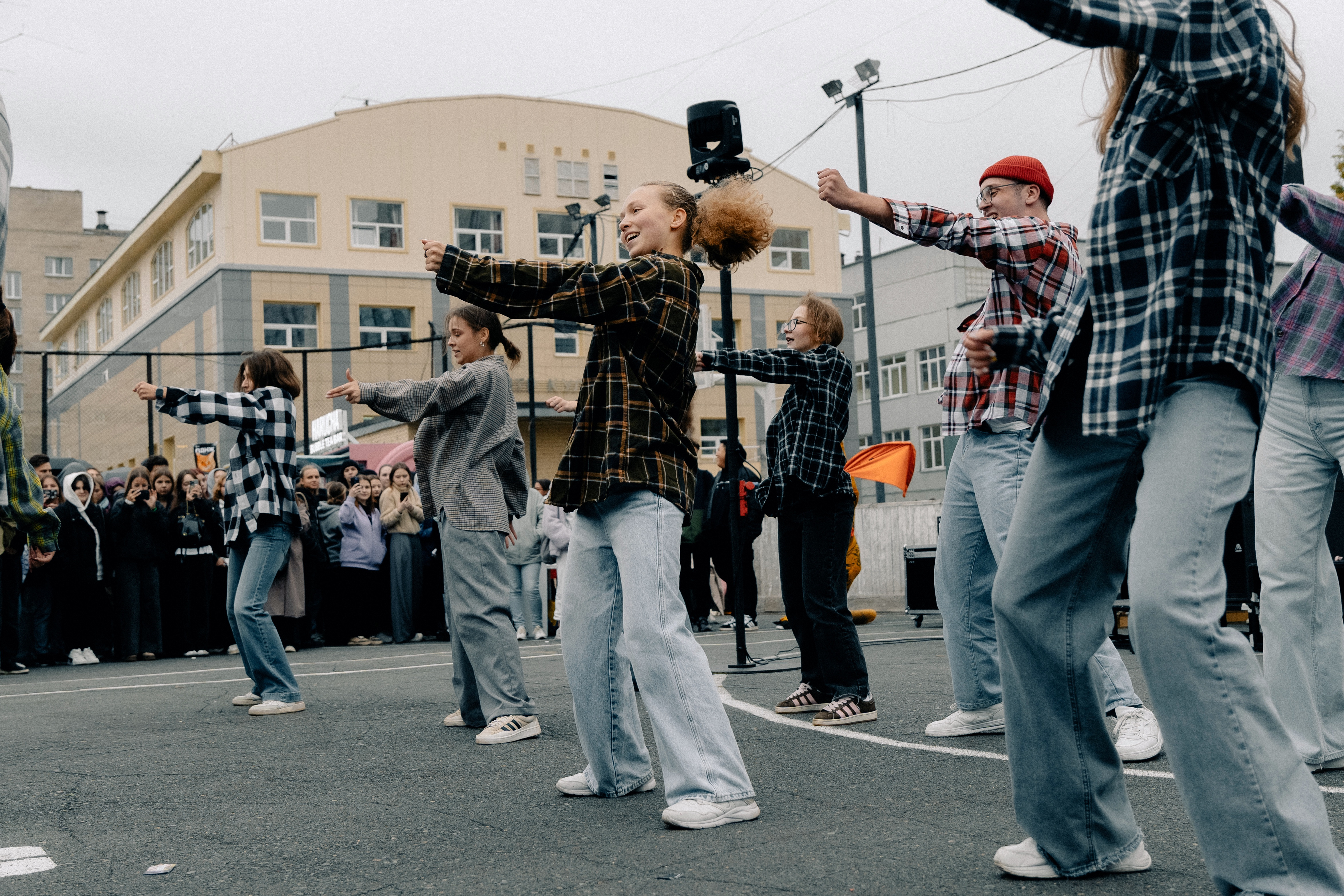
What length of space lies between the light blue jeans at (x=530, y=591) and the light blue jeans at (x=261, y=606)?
A: 7.34 metres

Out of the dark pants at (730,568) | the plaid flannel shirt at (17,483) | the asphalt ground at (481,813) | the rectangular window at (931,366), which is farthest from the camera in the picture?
the rectangular window at (931,366)

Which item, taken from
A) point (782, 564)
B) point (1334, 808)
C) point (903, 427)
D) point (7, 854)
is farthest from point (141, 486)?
point (903, 427)

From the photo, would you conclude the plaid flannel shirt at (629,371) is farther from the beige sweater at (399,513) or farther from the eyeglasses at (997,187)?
the beige sweater at (399,513)

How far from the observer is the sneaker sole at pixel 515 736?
5500mm

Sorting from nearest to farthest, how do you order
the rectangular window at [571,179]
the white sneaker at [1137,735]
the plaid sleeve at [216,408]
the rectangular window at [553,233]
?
the white sneaker at [1137,735] → the plaid sleeve at [216,408] → the rectangular window at [553,233] → the rectangular window at [571,179]

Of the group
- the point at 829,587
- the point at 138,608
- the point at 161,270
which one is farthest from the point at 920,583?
the point at 161,270

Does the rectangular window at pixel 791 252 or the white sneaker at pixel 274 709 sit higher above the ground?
the rectangular window at pixel 791 252

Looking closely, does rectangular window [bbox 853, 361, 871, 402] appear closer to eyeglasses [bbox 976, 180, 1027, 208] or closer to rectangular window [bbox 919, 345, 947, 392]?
rectangular window [bbox 919, 345, 947, 392]

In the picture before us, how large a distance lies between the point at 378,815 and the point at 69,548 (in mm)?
9584

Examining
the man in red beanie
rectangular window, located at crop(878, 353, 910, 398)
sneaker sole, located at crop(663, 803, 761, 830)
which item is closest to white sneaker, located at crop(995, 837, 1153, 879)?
sneaker sole, located at crop(663, 803, 761, 830)

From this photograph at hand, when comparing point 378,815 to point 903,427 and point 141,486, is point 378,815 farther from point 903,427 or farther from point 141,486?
point 903,427

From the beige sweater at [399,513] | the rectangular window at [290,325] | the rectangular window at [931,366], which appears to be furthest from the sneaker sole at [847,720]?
the rectangular window at [931,366]

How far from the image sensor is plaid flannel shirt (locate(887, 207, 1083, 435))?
3.62m

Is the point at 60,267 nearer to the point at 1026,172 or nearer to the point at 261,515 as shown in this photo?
the point at 261,515
